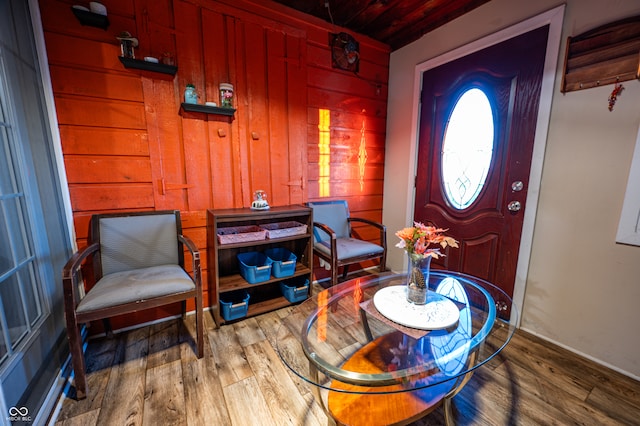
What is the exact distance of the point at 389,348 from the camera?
3.83 feet

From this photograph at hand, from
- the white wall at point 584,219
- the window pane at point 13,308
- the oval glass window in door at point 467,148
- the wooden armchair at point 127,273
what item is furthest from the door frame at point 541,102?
the window pane at point 13,308

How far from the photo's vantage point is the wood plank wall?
5.18 feet

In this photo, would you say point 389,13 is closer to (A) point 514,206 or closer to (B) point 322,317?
(A) point 514,206

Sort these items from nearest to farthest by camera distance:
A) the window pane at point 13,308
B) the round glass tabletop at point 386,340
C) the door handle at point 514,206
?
the round glass tabletop at point 386,340 < the window pane at point 13,308 < the door handle at point 514,206

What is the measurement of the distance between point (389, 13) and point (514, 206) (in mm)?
1852

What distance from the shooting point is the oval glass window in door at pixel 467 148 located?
2033mm

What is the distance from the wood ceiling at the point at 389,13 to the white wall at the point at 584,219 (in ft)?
0.78

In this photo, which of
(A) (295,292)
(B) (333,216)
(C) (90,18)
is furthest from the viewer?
(B) (333,216)

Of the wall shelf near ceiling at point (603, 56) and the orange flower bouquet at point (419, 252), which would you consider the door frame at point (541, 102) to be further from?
the orange flower bouquet at point (419, 252)

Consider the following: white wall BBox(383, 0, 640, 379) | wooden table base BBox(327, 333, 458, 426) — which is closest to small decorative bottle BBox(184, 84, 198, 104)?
wooden table base BBox(327, 333, 458, 426)

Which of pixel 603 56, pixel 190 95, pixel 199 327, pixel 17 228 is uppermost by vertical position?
pixel 603 56

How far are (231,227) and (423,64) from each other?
7.47 feet

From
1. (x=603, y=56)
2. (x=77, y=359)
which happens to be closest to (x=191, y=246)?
Answer: (x=77, y=359)

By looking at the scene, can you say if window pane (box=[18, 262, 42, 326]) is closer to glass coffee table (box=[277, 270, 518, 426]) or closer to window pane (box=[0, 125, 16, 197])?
window pane (box=[0, 125, 16, 197])
